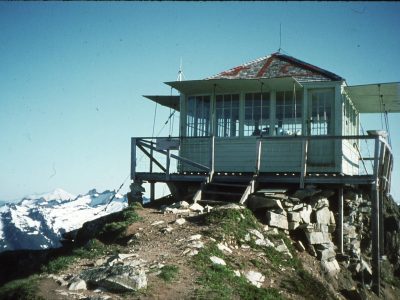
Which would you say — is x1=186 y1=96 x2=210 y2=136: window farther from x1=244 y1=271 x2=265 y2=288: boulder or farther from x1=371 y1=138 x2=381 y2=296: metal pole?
x1=244 y1=271 x2=265 y2=288: boulder

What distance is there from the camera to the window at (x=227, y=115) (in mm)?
15117

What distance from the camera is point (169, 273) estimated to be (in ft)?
23.0

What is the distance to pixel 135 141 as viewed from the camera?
1501cm

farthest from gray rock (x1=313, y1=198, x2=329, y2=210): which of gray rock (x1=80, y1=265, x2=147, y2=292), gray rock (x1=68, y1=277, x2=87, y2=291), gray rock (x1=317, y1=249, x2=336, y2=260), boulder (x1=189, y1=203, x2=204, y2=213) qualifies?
gray rock (x1=68, y1=277, x2=87, y2=291)

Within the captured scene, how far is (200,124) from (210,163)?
93.8 inches

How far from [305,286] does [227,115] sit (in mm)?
8279

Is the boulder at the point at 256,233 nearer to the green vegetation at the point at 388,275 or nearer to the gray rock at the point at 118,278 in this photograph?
the gray rock at the point at 118,278

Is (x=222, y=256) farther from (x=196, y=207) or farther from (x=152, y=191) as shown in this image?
(x=152, y=191)

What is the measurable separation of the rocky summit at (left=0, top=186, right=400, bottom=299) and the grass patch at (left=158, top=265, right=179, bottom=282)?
0.02m

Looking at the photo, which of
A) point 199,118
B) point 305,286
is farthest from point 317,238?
point 199,118

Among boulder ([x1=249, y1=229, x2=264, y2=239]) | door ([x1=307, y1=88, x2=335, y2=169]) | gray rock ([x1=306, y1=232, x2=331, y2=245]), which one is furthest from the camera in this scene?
door ([x1=307, y1=88, x2=335, y2=169])

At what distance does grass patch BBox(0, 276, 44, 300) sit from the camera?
20.9 feet

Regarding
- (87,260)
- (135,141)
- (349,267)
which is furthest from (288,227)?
(135,141)

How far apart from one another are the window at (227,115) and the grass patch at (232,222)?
5011mm
